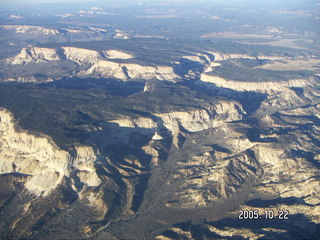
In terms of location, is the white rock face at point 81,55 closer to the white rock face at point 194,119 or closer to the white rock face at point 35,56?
the white rock face at point 35,56

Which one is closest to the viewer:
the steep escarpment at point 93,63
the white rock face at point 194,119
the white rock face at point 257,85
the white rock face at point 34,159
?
the white rock face at point 34,159

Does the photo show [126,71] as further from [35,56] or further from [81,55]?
[35,56]

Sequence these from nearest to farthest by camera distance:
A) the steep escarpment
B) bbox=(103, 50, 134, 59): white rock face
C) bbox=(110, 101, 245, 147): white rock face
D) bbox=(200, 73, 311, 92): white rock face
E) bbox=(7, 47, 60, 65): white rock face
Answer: bbox=(110, 101, 245, 147): white rock face → bbox=(200, 73, 311, 92): white rock face → the steep escarpment → bbox=(103, 50, 134, 59): white rock face → bbox=(7, 47, 60, 65): white rock face

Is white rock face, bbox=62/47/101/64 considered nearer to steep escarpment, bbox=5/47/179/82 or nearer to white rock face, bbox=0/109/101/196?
steep escarpment, bbox=5/47/179/82

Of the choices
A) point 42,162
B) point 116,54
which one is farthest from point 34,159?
point 116,54

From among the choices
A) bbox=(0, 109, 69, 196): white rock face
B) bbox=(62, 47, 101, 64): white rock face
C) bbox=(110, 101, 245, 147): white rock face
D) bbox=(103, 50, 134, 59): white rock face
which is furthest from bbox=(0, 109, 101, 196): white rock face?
bbox=(103, 50, 134, 59): white rock face

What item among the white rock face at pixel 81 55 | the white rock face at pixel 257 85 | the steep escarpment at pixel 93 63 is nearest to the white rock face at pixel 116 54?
the steep escarpment at pixel 93 63

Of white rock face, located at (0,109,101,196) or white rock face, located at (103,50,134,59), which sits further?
white rock face, located at (103,50,134,59)
